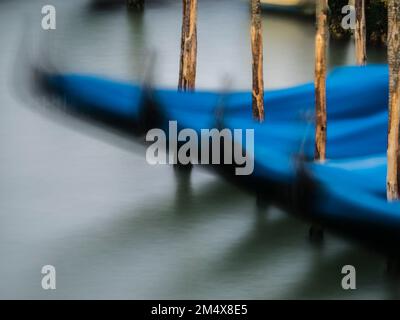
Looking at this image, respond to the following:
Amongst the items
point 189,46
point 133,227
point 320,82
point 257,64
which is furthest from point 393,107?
point 189,46

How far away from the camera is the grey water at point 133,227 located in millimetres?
12188

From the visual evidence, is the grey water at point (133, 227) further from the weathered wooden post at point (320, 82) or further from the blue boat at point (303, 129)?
the weathered wooden post at point (320, 82)

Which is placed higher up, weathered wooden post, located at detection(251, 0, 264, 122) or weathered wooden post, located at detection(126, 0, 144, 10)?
weathered wooden post, located at detection(126, 0, 144, 10)

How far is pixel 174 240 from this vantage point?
1345 centimetres

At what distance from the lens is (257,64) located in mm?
14750

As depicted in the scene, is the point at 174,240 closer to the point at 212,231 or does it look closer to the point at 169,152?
the point at 212,231

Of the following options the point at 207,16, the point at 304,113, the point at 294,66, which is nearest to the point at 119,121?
the point at 304,113

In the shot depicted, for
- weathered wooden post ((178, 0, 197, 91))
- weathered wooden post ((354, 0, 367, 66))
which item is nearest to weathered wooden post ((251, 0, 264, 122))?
weathered wooden post ((178, 0, 197, 91))

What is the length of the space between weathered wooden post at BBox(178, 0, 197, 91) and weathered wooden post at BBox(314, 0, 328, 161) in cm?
262

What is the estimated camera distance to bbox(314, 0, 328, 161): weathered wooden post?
1298cm

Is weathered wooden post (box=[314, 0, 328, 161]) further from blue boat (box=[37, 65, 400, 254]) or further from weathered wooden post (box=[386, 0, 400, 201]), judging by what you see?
weathered wooden post (box=[386, 0, 400, 201])

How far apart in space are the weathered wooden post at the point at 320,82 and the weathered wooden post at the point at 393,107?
1.32m

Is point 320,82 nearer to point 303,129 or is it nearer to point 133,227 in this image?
point 303,129

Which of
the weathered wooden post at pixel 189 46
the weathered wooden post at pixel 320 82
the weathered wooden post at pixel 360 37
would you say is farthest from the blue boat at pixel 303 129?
the weathered wooden post at pixel 360 37
